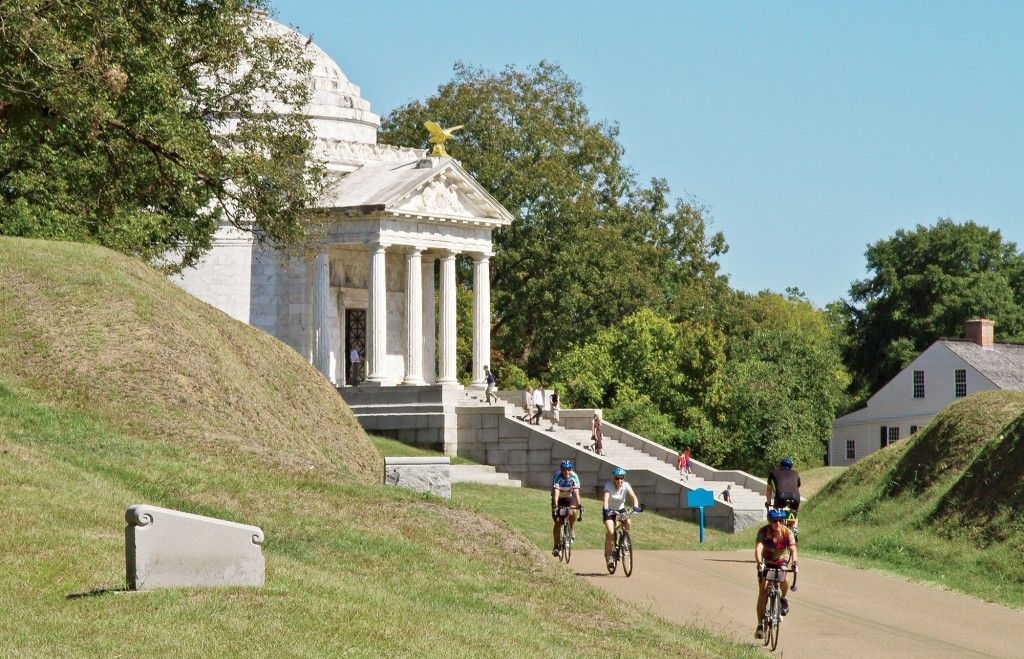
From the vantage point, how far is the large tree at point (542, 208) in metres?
76.5

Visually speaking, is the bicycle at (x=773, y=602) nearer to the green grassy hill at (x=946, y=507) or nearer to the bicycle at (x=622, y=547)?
the bicycle at (x=622, y=547)

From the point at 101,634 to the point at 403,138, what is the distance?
208 feet

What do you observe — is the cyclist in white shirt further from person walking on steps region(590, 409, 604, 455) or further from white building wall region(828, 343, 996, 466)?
white building wall region(828, 343, 996, 466)

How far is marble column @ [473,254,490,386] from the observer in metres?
62.5

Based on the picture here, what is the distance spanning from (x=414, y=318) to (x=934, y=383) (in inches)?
1342

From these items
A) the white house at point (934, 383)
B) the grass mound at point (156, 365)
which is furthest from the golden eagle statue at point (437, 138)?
the white house at point (934, 383)

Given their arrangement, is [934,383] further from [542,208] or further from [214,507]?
[214,507]

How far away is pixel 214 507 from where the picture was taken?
23453 mm

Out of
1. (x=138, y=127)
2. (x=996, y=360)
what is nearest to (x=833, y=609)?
(x=138, y=127)

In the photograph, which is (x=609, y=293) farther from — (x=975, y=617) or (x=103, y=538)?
(x=103, y=538)

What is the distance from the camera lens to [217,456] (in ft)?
88.5

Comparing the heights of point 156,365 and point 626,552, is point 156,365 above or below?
above

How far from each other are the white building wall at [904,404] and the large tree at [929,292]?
2879 mm

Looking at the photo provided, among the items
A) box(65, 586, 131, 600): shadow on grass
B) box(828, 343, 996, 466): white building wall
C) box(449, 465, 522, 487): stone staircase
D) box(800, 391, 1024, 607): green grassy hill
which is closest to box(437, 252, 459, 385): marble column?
box(449, 465, 522, 487): stone staircase
